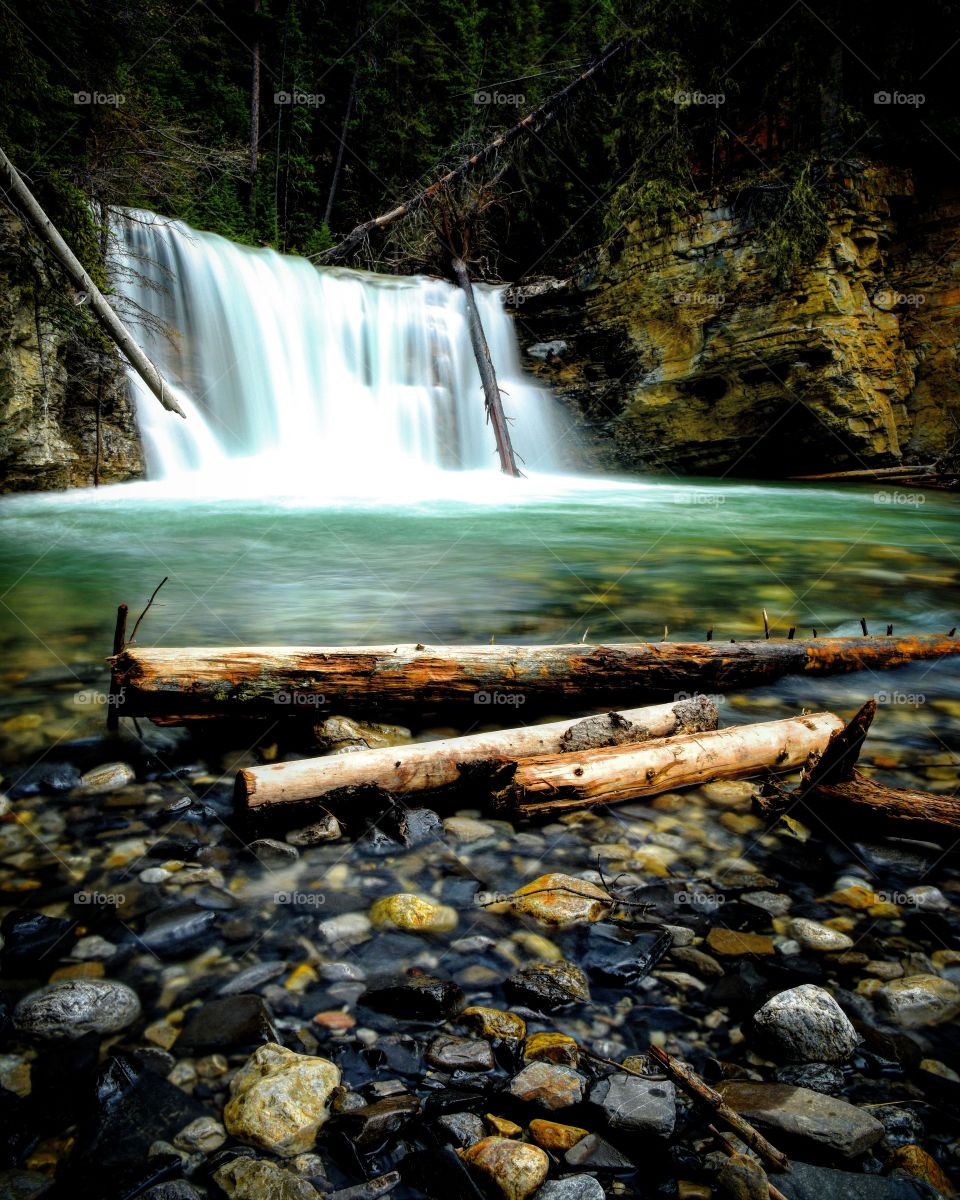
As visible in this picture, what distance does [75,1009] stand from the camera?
1.79 m

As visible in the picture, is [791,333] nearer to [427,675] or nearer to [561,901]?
[427,675]

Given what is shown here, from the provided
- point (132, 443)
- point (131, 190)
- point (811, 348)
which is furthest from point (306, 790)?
point (811, 348)

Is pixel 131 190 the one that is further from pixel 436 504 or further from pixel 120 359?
pixel 436 504

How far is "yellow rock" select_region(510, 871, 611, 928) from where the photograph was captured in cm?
225

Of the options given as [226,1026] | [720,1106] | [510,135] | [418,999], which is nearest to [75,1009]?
[226,1026]

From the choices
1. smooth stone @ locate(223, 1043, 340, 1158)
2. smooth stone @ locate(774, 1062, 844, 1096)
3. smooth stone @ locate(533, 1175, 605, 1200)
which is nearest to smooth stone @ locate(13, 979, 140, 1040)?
smooth stone @ locate(223, 1043, 340, 1158)

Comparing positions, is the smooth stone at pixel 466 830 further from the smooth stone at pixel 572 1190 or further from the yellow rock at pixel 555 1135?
the smooth stone at pixel 572 1190

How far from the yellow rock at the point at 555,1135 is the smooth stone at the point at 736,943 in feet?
2.54

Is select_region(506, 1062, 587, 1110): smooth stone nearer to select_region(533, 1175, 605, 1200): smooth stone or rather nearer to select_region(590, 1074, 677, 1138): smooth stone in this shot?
select_region(590, 1074, 677, 1138): smooth stone

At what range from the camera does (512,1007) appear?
74.8 inches

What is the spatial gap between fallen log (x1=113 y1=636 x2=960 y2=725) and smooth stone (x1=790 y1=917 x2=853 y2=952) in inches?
66.5

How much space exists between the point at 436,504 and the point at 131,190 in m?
7.75

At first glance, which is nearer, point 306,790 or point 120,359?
point 306,790

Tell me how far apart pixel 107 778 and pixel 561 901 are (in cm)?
205
